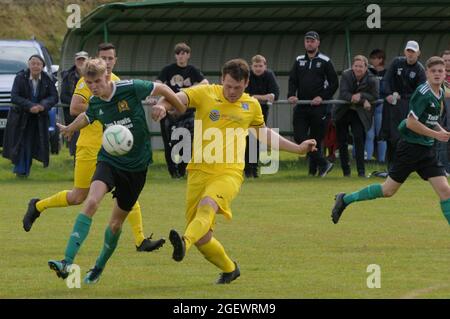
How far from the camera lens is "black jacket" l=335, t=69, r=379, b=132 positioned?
21562mm

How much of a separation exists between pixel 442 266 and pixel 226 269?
6.80 feet

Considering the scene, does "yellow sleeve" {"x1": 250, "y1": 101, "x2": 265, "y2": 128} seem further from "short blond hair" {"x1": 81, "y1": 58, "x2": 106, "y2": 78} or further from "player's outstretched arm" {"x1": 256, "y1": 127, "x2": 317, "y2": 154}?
"short blond hair" {"x1": 81, "y1": 58, "x2": 106, "y2": 78}

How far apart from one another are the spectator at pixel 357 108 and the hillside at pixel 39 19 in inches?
894

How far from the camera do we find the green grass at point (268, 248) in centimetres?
1026

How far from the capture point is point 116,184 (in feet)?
35.7

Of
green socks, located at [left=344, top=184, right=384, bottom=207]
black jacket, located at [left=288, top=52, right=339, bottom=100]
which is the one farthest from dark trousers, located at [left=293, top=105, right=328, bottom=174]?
green socks, located at [left=344, top=184, right=384, bottom=207]

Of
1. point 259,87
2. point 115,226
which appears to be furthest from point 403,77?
point 115,226

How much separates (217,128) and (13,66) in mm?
16516

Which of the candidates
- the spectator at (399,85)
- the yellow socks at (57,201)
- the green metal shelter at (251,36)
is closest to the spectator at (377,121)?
the spectator at (399,85)

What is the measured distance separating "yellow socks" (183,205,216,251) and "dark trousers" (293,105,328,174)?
36.8ft

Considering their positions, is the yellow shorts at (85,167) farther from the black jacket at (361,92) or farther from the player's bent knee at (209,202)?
the black jacket at (361,92)

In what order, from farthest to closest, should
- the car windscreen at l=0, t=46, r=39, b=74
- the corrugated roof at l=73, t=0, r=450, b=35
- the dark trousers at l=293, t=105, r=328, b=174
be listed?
the car windscreen at l=0, t=46, r=39, b=74, the corrugated roof at l=73, t=0, r=450, b=35, the dark trousers at l=293, t=105, r=328, b=174

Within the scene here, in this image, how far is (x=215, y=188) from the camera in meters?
Answer: 10.5

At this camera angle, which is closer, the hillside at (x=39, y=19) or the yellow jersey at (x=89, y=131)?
the yellow jersey at (x=89, y=131)
